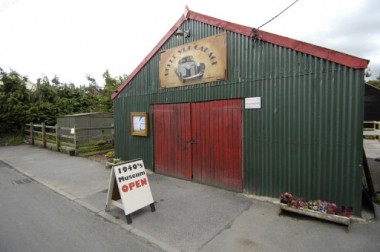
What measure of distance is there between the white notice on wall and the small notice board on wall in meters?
2.79

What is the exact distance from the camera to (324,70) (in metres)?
4.48

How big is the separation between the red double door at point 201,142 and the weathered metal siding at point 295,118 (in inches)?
10.5

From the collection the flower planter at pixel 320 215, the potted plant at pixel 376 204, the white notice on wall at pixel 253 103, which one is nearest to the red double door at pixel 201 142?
the white notice on wall at pixel 253 103

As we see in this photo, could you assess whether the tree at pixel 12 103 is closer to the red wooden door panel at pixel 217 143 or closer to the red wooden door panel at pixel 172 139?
the red wooden door panel at pixel 172 139

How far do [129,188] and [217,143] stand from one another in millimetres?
2562

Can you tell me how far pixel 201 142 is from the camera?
651 centimetres

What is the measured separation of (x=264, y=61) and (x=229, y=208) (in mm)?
3292

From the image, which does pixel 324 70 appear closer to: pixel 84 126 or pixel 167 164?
pixel 167 164

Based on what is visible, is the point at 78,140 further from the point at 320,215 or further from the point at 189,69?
the point at 320,215

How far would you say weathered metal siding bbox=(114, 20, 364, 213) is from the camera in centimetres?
434

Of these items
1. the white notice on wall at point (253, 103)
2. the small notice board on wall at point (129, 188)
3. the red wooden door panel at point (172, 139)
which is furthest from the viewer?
the red wooden door panel at point (172, 139)

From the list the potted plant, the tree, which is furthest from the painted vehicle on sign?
the tree

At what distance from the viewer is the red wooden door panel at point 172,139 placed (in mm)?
6855

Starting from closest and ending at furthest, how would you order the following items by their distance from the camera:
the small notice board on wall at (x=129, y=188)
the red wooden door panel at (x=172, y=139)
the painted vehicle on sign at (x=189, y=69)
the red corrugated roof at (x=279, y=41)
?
the red corrugated roof at (x=279, y=41), the small notice board on wall at (x=129, y=188), the painted vehicle on sign at (x=189, y=69), the red wooden door panel at (x=172, y=139)
